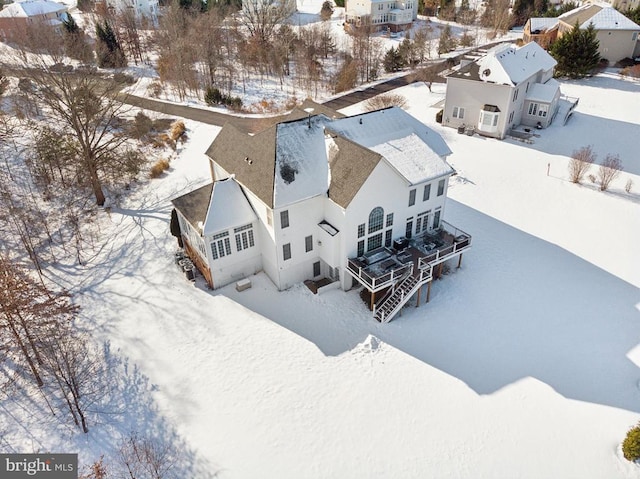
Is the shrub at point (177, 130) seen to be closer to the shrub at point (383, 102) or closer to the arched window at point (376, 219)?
the shrub at point (383, 102)

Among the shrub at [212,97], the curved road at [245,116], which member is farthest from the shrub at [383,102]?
the shrub at [212,97]

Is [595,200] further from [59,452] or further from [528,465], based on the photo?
[59,452]

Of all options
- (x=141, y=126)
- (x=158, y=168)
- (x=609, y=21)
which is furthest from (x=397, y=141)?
(x=609, y=21)

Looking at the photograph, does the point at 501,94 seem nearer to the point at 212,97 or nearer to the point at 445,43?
the point at 212,97

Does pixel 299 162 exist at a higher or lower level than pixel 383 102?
higher

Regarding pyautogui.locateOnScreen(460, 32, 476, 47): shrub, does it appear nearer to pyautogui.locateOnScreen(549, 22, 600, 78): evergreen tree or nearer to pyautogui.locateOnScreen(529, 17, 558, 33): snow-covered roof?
pyautogui.locateOnScreen(529, 17, 558, 33): snow-covered roof

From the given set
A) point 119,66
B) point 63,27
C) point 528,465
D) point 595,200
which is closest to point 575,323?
point 528,465

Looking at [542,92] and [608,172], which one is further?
[542,92]
